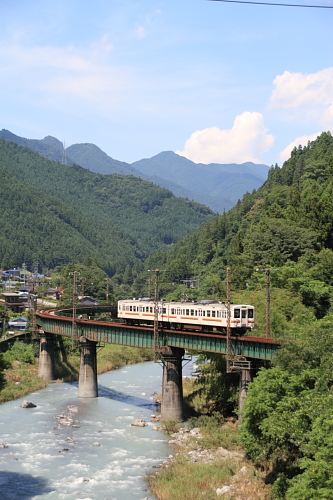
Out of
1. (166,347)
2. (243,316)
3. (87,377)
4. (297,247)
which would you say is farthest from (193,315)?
(297,247)

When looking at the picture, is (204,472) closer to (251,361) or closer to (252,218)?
(251,361)

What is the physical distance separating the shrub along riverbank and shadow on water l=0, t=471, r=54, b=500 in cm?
2511

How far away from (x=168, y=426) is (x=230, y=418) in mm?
6207

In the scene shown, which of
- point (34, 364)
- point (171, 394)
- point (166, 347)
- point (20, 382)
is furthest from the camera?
point (34, 364)

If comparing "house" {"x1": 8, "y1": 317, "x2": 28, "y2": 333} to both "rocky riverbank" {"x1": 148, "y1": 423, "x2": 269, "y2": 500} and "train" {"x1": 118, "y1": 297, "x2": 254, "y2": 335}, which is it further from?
"rocky riverbank" {"x1": 148, "y1": 423, "x2": 269, "y2": 500}

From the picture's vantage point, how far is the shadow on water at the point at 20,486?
38.9 meters

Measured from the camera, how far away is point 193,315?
58000 mm

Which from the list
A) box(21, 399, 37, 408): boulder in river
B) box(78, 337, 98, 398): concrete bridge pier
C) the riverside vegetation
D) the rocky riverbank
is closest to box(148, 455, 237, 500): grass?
the rocky riverbank

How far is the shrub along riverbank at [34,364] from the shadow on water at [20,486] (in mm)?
25106

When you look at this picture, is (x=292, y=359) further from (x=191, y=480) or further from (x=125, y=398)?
(x=125, y=398)

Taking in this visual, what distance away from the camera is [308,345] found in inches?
1654

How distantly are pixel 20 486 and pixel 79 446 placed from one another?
31.2 ft

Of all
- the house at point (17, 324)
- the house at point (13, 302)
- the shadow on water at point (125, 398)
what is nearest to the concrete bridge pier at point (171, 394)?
the shadow on water at point (125, 398)

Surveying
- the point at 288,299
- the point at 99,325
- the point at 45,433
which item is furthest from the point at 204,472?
the point at 288,299
